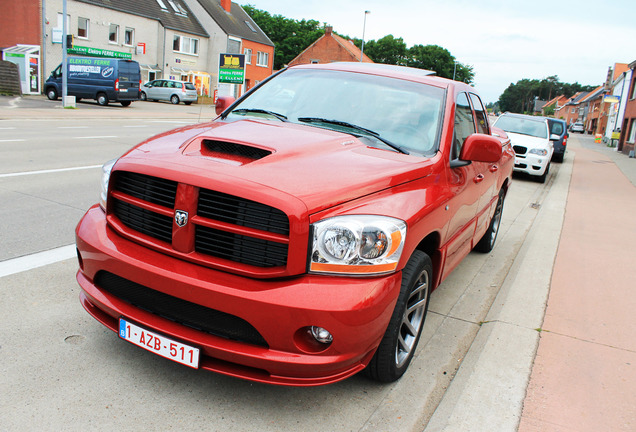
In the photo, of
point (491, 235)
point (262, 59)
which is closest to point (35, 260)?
point (491, 235)

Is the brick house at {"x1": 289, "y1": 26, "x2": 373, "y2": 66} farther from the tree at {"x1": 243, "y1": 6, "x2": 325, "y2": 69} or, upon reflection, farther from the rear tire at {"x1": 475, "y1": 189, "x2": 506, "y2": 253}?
the rear tire at {"x1": 475, "y1": 189, "x2": 506, "y2": 253}

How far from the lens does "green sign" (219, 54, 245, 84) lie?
38.3m

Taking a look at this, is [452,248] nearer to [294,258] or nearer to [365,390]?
[365,390]

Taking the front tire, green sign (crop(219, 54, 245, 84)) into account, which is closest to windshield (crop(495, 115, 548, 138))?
the front tire

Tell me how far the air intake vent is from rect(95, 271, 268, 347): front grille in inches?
31.5

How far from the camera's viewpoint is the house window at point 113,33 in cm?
3861

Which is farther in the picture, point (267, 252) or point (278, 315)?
point (267, 252)

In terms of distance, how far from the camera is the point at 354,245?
241 cm

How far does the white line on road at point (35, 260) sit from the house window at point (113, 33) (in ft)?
127

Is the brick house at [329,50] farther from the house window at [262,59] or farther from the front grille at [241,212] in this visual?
the front grille at [241,212]

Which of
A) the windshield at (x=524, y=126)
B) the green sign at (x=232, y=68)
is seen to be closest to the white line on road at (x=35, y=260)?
the windshield at (x=524, y=126)

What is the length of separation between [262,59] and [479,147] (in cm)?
5629

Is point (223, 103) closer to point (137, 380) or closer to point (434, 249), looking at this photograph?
point (434, 249)

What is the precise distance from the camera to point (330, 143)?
10.2 feet
